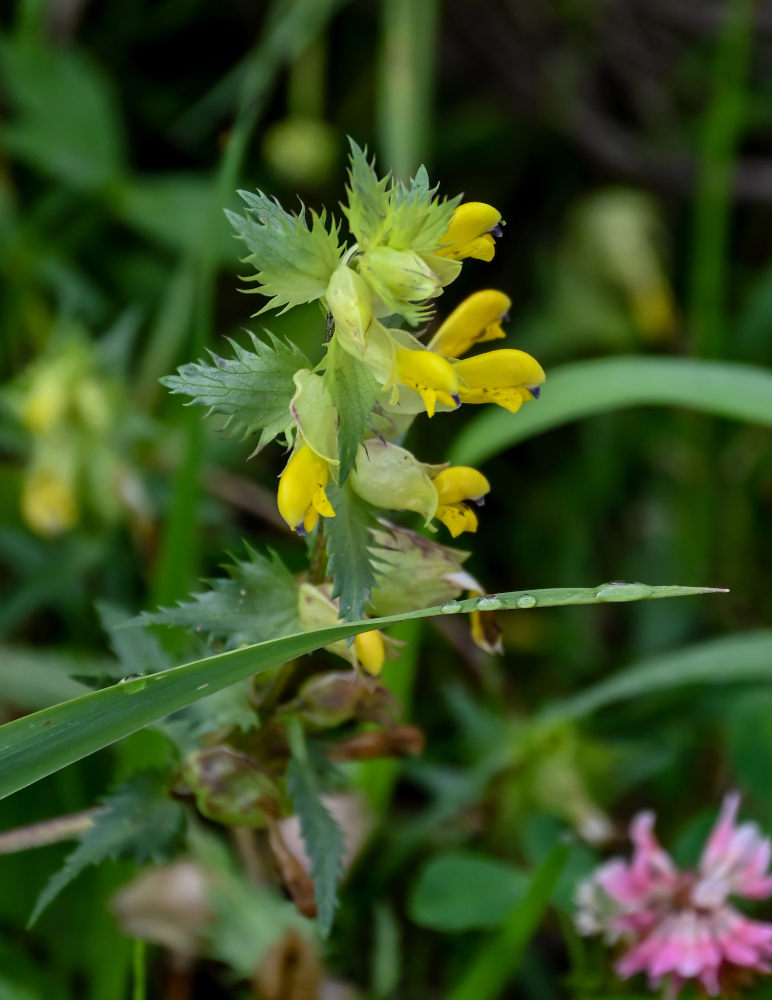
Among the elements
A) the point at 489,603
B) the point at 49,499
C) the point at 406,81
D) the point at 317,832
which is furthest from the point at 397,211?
the point at 406,81

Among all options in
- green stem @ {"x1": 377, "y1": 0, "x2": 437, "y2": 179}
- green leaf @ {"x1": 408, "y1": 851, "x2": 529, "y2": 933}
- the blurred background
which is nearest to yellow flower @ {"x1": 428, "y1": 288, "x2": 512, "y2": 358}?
the blurred background

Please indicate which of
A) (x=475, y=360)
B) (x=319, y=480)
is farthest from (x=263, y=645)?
(x=475, y=360)

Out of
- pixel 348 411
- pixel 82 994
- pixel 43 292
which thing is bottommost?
pixel 82 994

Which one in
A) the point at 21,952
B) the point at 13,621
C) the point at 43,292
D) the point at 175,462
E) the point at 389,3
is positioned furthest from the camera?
the point at 389,3

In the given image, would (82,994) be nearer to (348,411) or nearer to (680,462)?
(348,411)

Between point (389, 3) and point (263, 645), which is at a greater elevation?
point (389, 3)

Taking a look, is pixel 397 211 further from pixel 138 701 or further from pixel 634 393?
pixel 634 393

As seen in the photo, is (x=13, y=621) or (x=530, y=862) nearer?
(x=530, y=862)

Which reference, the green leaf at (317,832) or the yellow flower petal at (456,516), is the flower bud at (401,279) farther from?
the green leaf at (317,832)
